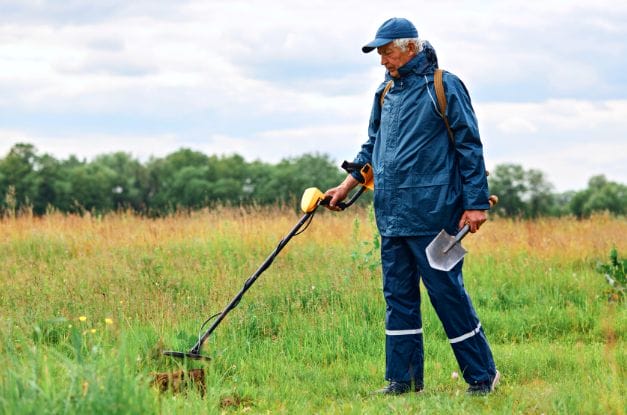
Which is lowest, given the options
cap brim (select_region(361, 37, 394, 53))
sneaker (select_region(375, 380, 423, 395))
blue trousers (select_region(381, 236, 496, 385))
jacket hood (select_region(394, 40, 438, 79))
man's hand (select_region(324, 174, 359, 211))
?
sneaker (select_region(375, 380, 423, 395))

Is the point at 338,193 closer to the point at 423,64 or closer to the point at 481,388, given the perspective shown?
the point at 423,64

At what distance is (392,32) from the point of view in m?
4.84

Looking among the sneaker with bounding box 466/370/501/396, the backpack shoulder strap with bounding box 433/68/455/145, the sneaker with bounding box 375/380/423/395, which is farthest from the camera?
the sneaker with bounding box 375/380/423/395

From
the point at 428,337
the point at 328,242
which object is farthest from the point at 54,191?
the point at 428,337

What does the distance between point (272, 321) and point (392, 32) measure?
9.89 ft

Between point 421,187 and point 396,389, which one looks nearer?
point 421,187

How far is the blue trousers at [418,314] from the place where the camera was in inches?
191

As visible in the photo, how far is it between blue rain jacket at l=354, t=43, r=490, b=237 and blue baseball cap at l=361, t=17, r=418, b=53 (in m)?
0.15

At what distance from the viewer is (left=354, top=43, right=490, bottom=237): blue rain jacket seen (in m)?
4.74

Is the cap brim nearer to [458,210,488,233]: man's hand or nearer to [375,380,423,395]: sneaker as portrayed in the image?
[458,210,488,233]: man's hand

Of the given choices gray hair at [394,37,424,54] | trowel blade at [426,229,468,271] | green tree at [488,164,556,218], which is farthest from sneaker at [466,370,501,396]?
green tree at [488,164,556,218]

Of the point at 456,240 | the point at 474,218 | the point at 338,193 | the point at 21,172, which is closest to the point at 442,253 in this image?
the point at 456,240

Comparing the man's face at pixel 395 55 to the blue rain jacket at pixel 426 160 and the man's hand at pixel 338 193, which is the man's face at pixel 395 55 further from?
the man's hand at pixel 338 193

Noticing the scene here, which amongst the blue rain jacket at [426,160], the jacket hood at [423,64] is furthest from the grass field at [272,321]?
the jacket hood at [423,64]
